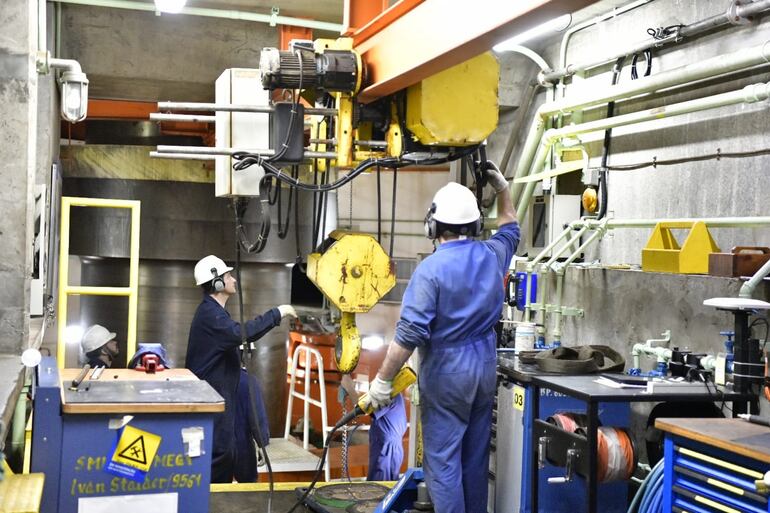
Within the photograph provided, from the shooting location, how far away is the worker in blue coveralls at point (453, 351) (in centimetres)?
450

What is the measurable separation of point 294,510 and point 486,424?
1.23 metres

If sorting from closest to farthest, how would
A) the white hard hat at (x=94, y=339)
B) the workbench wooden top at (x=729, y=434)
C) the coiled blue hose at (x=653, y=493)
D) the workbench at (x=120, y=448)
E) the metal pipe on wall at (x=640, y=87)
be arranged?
1. the workbench wooden top at (x=729, y=434)
2. the workbench at (x=120, y=448)
3. the coiled blue hose at (x=653, y=493)
4. the metal pipe on wall at (x=640, y=87)
5. the white hard hat at (x=94, y=339)

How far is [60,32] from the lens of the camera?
7559 millimetres

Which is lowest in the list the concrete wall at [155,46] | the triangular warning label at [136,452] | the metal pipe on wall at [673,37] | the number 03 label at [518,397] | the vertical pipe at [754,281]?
the triangular warning label at [136,452]

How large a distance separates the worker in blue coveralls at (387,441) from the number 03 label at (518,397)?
3.63 feet

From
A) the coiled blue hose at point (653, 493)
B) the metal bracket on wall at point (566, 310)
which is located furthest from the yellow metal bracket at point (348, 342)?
the metal bracket on wall at point (566, 310)

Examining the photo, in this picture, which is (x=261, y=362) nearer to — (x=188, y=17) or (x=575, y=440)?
(x=188, y=17)

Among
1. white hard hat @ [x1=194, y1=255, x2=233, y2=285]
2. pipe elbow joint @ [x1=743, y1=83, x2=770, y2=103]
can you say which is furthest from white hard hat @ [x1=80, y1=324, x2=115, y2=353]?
pipe elbow joint @ [x1=743, y1=83, x2=770, y2=103]

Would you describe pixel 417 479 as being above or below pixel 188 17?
below

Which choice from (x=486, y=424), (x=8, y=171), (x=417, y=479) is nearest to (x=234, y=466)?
(x=417, y=479)

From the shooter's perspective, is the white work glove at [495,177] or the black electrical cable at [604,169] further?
the black electrical cable at [604,169]

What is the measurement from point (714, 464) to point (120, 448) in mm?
2404

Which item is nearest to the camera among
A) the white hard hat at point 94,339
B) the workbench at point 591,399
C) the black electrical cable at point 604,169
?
the workbench at point 591,399

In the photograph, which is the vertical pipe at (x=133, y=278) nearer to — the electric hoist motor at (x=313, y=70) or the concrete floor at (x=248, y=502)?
the concrete floor at (x=248, y=502)
